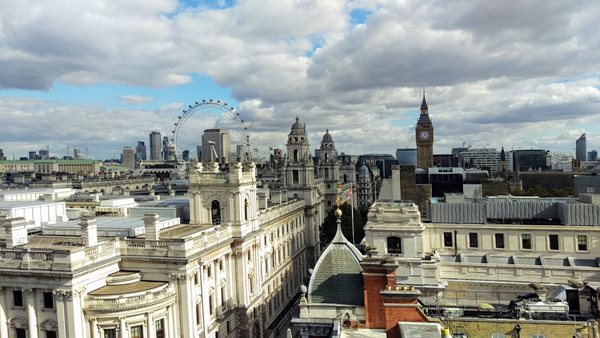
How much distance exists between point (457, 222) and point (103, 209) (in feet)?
134

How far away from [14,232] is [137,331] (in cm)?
1451

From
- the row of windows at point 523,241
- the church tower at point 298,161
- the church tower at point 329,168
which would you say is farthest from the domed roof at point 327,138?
the row of windows at point 523,241

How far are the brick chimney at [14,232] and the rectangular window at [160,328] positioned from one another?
46.3 feet

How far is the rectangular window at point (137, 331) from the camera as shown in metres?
35.7

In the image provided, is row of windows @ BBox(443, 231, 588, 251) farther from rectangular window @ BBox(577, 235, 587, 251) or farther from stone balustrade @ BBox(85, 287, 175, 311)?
stone balustrade @ BBox(85, 287, 175, 311)

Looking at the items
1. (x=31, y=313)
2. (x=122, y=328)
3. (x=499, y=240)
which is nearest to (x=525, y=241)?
(x=499, y=240)

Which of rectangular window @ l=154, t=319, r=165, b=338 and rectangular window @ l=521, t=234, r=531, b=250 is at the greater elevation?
rectangular window @ l=521, t=234, r=531, b=250

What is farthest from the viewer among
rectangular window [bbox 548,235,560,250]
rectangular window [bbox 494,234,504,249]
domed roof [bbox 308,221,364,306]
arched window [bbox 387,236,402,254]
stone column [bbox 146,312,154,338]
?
rectangular window [bbox 494,234,504,249]

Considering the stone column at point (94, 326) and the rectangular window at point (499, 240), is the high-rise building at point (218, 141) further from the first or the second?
the rectangular window at point (499, 240)

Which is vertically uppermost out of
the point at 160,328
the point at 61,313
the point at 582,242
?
the point at 582,242

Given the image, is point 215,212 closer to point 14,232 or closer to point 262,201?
point 262,201

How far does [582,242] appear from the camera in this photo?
42.4m

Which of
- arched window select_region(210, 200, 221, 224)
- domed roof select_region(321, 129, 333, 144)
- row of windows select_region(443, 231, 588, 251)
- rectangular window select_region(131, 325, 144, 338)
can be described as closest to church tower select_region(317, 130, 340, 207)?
domed roof select_region(321, 129, 333, 144)

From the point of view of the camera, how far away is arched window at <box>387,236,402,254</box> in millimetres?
41375
